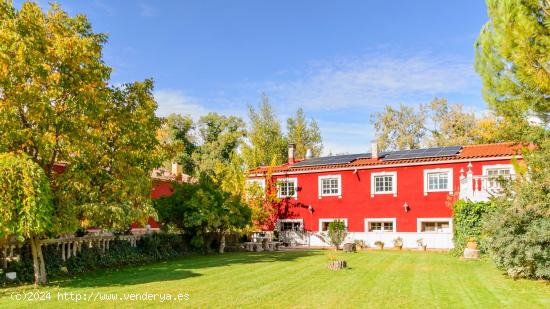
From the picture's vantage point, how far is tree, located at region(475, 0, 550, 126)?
11.0 m

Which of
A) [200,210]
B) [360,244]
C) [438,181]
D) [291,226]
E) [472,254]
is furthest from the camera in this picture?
[291,226]

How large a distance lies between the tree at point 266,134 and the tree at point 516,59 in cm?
3288

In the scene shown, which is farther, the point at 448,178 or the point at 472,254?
the point at 448,178

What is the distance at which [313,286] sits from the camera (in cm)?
1132

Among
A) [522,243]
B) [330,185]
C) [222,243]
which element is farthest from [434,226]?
[522,243]

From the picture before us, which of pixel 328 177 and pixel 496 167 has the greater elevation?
pixel 496 167

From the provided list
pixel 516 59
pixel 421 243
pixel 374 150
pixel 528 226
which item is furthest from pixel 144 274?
pixel 374 150

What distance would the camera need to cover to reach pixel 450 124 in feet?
156

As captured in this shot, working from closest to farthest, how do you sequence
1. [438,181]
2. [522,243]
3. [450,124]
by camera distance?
[522,243] → [438,181] → [450,124]

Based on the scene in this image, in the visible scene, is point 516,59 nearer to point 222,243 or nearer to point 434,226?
point 434,226

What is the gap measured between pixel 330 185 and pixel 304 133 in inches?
966

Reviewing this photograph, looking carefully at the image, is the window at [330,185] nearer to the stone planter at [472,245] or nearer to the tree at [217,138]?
the stone planter at [472,245]

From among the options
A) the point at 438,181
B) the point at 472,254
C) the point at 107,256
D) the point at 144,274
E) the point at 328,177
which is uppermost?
the point at 328,177

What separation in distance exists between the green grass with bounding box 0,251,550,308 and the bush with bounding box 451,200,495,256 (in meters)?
2.31
